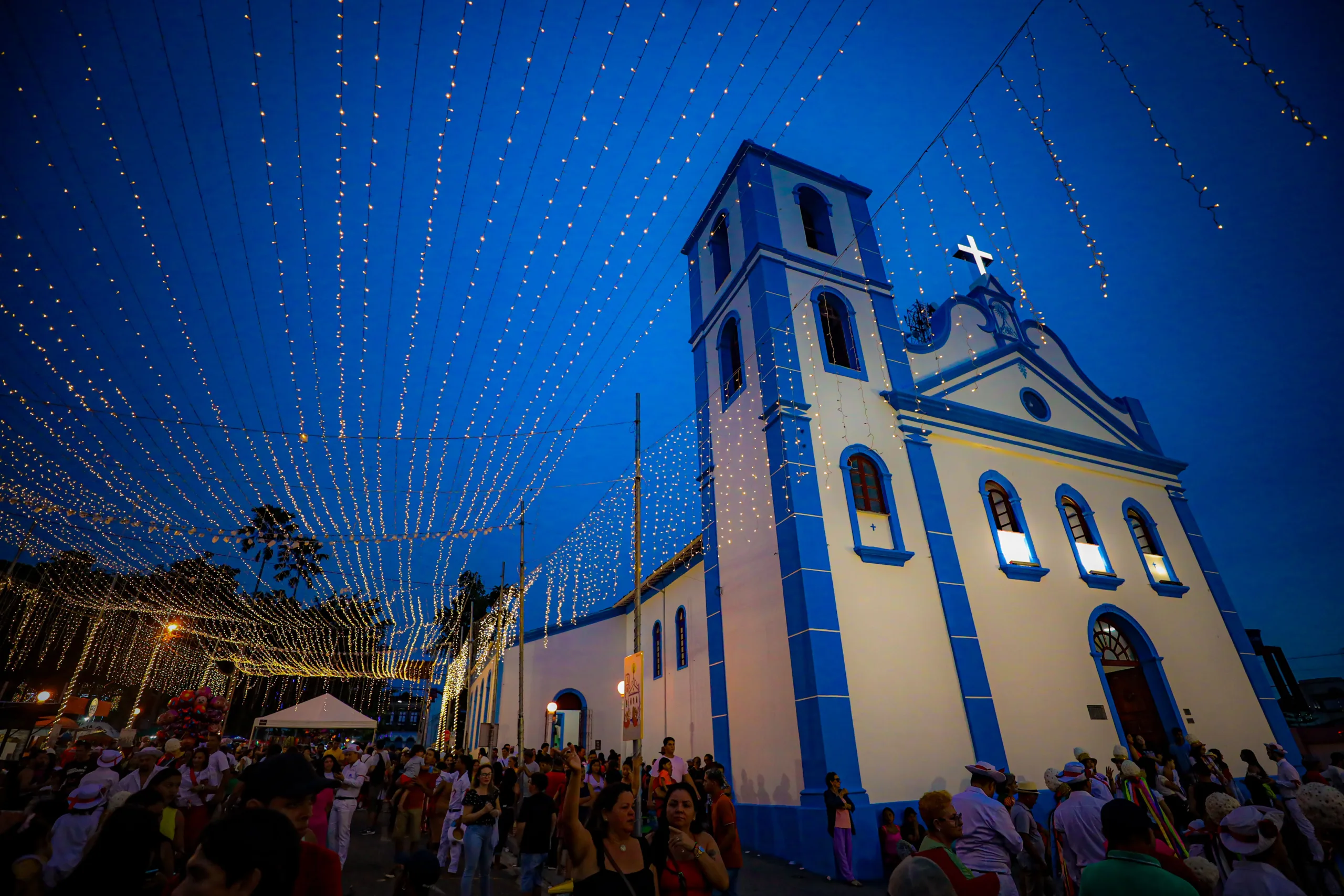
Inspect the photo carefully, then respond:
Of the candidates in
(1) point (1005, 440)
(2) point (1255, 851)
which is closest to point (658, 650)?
(1) point (1005, 440)

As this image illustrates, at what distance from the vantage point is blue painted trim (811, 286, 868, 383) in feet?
45.5

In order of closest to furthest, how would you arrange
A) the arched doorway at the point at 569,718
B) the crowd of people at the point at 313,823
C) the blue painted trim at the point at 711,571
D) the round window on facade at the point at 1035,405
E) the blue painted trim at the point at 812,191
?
the crowd of people at the point at 313,823 → the blue painted trim at the point at 711,571 → the round window on facade at the point at 1035,405 → the blue painted trim at the point at 812,191 → the arched doorway at the point at 569,718

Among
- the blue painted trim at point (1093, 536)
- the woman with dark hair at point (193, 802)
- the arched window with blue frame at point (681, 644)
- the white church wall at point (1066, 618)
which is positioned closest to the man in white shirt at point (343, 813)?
the woman with dark hair at point (193, 802)

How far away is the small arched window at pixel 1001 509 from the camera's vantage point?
13.9 metres

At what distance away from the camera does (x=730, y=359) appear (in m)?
15.6

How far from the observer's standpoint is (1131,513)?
15961 millimetres

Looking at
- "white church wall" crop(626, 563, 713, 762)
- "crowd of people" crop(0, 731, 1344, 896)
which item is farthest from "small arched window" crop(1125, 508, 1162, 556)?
"white church wall" crop(626, 563, 713, 762)

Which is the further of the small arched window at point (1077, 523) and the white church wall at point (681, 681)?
the white church wall at point (681, 681)

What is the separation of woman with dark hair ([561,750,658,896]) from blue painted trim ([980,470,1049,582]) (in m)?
11.8

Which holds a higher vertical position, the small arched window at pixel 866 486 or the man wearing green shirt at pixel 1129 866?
the small arched window at pixel 866 486

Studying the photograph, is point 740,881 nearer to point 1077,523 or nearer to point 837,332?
point 837,332

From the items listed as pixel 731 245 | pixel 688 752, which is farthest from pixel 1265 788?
pixel 731 245

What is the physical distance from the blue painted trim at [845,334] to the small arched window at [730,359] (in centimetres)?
191

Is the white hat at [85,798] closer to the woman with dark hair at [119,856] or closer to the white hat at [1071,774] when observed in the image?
the woman with dark hair at [119,856]
